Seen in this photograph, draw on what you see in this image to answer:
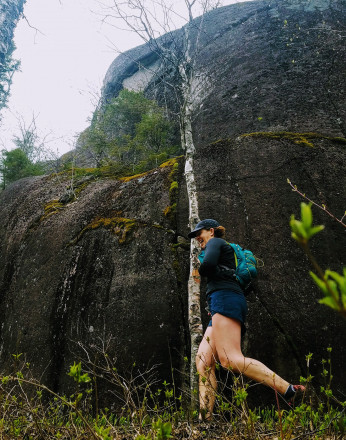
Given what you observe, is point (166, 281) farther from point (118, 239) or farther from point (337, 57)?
point (337, 57)

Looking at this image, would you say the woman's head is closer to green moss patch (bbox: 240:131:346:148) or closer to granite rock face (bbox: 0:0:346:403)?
granite rock face (bbox: 0:0:346:403)

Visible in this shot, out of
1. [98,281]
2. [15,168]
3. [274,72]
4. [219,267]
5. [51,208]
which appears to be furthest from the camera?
[15,168]

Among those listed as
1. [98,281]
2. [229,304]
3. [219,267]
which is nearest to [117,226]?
[98,281]

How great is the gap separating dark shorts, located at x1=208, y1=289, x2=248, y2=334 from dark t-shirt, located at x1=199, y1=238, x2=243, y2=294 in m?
0.05

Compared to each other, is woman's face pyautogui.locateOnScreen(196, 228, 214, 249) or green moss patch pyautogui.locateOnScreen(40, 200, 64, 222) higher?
green moss patch pyautogui.locateOnScreen(40, 200, 64, 222)

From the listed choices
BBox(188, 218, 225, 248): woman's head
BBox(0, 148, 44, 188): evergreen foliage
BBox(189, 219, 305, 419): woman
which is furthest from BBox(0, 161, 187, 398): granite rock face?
BBox(0, 148, 44, 188): evergreen foliage

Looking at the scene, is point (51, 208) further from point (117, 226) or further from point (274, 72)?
point (274, 72)

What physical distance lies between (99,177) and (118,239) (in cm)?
284

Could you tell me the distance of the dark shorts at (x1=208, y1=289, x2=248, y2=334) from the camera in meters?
2.90

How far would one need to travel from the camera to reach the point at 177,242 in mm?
4734

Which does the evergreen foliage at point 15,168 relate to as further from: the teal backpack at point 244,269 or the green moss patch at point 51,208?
the teal backpack at point 244,269

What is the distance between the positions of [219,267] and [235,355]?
0.83m

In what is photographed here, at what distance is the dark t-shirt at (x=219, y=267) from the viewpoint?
9.79 feet

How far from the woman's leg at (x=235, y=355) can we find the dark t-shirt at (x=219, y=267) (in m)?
0.30
